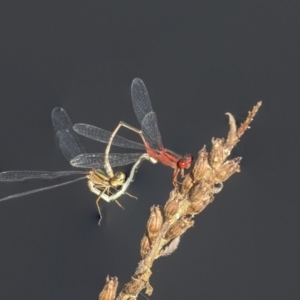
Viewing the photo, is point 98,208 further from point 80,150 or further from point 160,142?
point 160,142

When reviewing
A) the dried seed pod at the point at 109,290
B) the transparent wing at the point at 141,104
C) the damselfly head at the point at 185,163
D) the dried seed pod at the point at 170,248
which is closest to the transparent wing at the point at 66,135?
the transparent wing at the point at 141,104

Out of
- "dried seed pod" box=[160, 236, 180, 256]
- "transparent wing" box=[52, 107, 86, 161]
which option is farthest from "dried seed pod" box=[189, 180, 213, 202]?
"transparent wing" box=[52, 107, 86, 161]

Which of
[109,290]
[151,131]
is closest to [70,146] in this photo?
[151,131]

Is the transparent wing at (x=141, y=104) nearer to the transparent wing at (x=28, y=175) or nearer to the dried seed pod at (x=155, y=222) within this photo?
the transparent wing at (x=28, y=175)

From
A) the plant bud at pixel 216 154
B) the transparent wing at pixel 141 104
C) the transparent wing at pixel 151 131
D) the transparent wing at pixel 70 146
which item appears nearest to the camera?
the plant bud at pixel 216 154

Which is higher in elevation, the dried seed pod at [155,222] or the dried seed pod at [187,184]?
the dried seed pod at [187,184]

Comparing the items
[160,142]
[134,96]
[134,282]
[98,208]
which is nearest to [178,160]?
[160,142]
